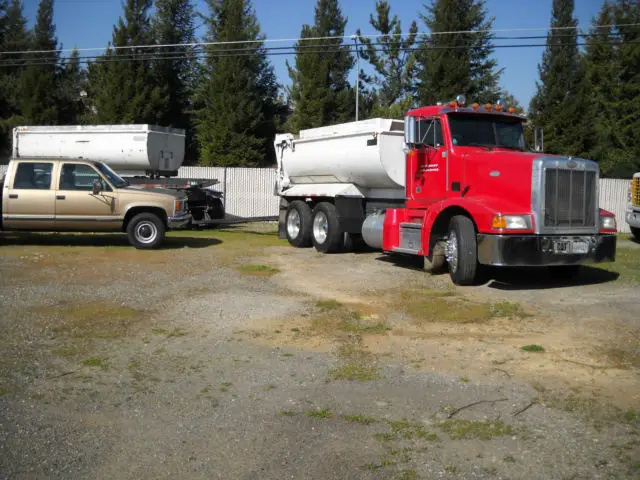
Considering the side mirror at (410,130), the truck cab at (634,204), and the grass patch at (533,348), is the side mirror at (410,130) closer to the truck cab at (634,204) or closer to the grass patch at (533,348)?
the grass patch at (533,348)

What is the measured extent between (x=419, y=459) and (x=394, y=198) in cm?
1016

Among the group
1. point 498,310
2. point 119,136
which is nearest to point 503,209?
point 498,310

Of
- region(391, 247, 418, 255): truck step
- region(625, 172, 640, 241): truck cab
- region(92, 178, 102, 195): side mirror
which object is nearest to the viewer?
region(391, 247, 418, 255): truck step

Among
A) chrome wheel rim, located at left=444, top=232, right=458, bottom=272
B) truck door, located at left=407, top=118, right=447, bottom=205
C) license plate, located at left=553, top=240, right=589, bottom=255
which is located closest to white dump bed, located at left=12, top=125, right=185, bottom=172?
truck door, located at left=407, top=118, right=447, bottom=205

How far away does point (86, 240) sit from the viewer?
55.6 feet

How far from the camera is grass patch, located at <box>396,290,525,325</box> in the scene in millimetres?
8297

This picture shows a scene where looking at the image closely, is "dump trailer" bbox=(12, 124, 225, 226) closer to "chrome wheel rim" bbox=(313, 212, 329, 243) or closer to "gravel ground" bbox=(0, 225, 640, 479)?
"chrome wheel rim" bbox=(313, 212, 329, 243)

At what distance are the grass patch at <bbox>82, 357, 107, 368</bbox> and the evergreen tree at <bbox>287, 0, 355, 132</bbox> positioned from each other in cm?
3258

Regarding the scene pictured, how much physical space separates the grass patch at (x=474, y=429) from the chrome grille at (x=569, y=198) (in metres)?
5.62

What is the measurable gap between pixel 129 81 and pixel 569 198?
32.1 metres

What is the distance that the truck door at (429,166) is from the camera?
1161cm

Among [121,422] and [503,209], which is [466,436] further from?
[503,209]

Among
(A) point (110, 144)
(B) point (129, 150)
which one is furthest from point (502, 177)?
(A) point (110, 144)

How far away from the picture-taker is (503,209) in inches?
389
